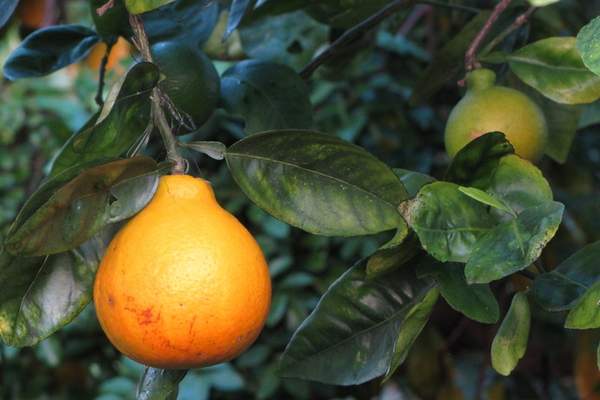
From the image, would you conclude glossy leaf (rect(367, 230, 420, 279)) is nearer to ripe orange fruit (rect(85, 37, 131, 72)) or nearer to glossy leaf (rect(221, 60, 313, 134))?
glossy leaf (rect(221, 60, 313, 134))

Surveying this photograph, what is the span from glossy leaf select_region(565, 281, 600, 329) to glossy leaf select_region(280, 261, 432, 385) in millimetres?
155

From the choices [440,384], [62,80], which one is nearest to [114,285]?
[440,384]

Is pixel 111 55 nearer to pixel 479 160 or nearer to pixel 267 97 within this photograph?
pixel 267 97

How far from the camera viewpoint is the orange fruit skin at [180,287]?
1.82 ft

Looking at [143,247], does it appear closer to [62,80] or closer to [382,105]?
[382,105]

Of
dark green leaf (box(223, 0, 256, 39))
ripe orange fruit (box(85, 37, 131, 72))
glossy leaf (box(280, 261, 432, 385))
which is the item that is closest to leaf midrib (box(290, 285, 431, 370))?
glossy leaf (box(280, 261, 432, 385))

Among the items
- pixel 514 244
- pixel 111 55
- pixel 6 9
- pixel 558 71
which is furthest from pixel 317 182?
pixel 111 55

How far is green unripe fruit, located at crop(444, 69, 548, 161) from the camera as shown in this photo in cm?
75

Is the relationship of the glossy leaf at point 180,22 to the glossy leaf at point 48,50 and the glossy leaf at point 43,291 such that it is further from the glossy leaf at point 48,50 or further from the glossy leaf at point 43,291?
the glossy leaf at point 43,291

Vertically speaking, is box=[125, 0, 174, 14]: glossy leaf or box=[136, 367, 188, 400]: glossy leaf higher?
box=[125, 0, 174, 14]: glossy leaf

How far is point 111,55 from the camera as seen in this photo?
190 centimetres

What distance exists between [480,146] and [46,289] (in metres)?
0.34

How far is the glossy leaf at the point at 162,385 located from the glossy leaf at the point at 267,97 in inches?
11.7

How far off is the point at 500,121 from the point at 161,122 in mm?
294
